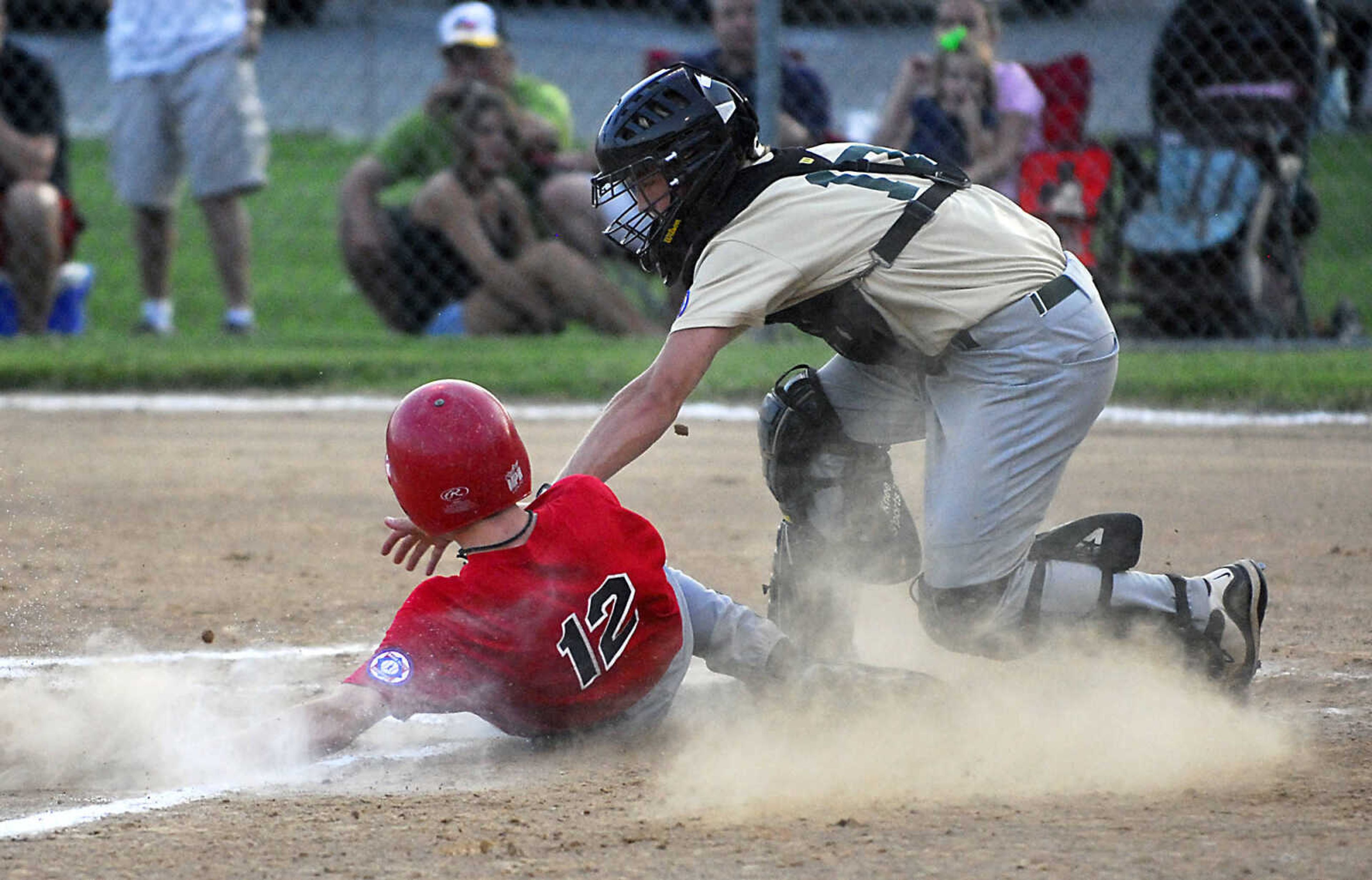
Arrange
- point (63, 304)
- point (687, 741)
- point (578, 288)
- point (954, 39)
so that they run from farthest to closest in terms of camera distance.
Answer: point (63, 304) < point (578, 288) < point (954, 39) < point (687, 741)

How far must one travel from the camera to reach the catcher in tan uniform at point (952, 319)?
3771 mm

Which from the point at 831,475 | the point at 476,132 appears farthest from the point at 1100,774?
the point at 476,132

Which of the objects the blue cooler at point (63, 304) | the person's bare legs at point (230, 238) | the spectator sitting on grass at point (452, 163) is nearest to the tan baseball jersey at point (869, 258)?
the spectator sitting on grass at point (452, 163)

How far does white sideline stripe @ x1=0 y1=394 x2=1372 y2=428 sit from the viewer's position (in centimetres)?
734

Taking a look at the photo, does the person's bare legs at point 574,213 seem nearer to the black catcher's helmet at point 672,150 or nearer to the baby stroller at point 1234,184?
the baby stroller at point 1234,184

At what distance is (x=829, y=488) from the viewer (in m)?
4.20

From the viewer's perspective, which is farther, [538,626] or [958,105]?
[958,105]

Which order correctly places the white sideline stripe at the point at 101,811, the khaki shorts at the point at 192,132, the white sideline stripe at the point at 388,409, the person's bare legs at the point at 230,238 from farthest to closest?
the person's bare legs at the point at 230,238
the khaki shorts at the point at 192,132
the white sideline stripe at the point at 388,409
the white sideline stripe at the point at 101,811

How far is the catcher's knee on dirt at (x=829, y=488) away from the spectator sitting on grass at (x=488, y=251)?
476 cm

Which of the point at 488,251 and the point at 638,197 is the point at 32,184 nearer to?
the point at 488,251

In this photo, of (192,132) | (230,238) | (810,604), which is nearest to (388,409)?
(230,238)

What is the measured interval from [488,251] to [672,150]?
205 inches

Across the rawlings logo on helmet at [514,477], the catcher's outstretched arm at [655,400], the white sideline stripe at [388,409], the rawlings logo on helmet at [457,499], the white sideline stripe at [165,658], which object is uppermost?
the catcher's outstretched arm at [655,400]

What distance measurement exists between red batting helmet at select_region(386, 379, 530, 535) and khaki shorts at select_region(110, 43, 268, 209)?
5.67 metres
